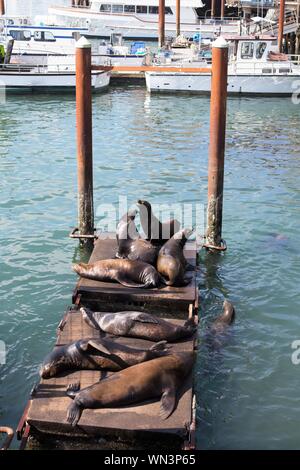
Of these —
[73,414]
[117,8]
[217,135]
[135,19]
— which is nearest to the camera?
[73,414]

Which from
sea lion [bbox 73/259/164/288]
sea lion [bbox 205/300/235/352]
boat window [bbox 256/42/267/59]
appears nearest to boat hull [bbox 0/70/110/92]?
boat window [bbox 256/42/267/59]

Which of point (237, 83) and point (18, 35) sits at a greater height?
point (18, 35)

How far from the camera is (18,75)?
99.8 ft

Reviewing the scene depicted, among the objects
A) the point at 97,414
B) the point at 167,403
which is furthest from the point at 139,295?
the point at 97,414

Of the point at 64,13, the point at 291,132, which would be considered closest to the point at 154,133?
the point at 291,132

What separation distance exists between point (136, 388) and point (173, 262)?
2875 millimetres

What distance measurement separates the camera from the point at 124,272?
27.3 feet

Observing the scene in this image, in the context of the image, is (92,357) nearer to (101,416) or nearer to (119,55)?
(101,416)

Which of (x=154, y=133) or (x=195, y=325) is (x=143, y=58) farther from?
(x=195, y=325)

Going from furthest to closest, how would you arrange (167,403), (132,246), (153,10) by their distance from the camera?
(153,10) < (132,246) < (167,403)

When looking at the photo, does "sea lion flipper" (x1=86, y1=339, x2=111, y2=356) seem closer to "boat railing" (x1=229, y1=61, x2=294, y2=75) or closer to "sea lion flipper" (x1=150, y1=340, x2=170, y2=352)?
"sea lion flipper" (x1=150, y1=340, x2=170, y2=352)

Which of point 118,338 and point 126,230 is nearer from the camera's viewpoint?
point 118,338

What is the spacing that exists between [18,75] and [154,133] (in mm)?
10873

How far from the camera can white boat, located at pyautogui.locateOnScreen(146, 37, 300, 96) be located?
31.1 m
